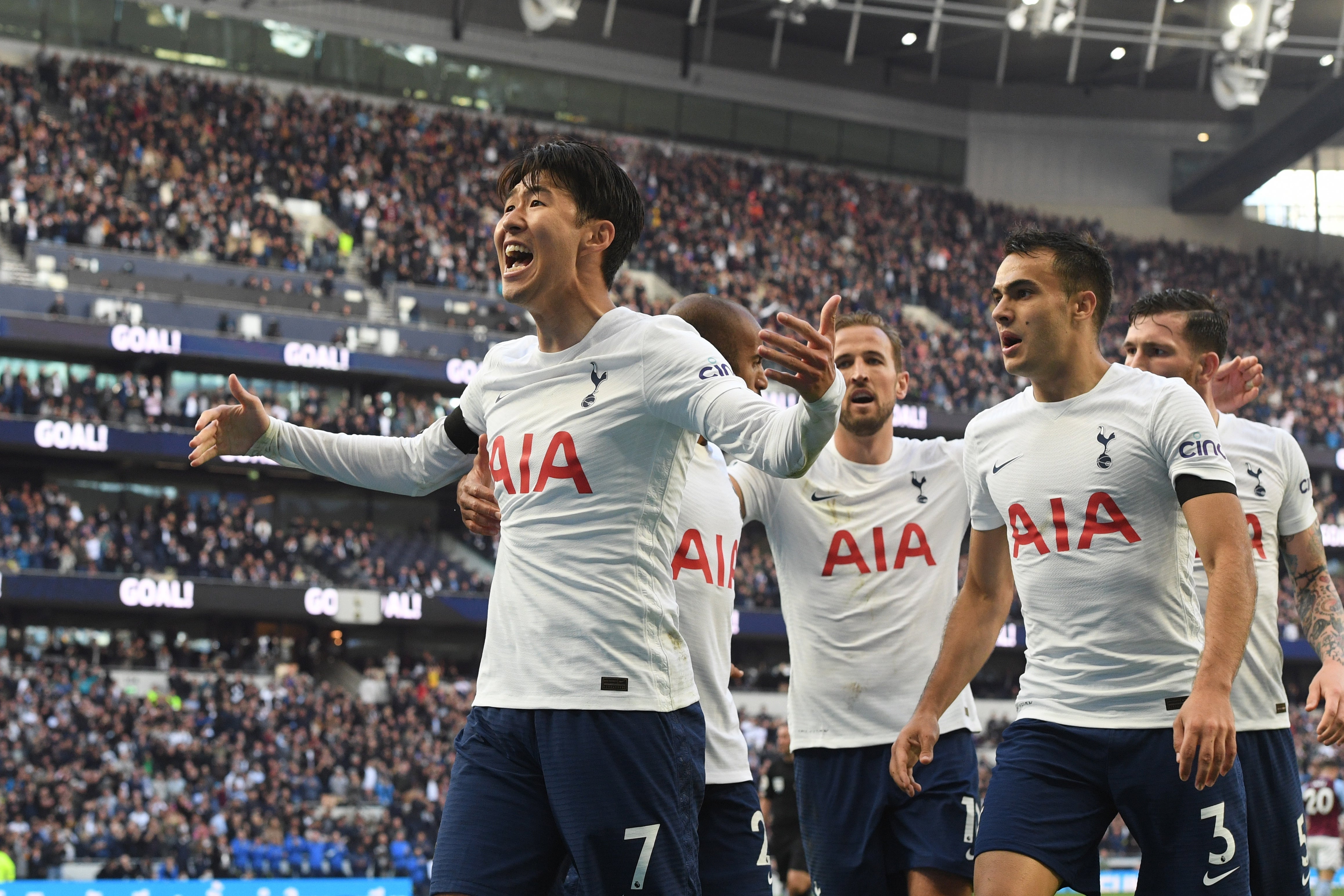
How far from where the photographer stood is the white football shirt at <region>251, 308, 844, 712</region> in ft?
11.4

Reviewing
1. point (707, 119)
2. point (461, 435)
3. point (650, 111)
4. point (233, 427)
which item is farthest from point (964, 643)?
point (707, 119)

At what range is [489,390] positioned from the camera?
156 inches

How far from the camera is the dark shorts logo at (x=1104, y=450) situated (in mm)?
4336

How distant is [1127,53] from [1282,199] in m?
8.86

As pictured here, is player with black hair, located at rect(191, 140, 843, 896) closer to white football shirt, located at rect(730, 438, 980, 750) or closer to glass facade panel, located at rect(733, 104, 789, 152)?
white football shirt, located at rect(730, 438, 980, 750)

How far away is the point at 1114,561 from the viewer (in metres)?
4.30

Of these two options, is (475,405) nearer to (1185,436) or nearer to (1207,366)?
(1185,436)

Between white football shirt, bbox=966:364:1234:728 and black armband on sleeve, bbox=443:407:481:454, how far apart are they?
178 centimetres

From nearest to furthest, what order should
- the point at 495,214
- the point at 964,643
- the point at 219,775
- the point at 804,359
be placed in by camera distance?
the point at 804,359 → the point at 964,643 → the point at 219,775 → the point at 495,214

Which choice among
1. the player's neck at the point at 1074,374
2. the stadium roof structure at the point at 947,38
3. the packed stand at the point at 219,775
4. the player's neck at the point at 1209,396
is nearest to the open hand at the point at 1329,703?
the player's neck at the point at 1209,396

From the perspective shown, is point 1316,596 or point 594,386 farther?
point 1316,596

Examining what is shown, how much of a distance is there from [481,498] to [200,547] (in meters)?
24.6

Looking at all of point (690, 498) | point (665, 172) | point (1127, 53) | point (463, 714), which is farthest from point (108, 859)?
point (1127, 53)

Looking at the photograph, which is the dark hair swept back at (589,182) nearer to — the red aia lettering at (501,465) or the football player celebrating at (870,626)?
the red aia lettering at (501,465)
